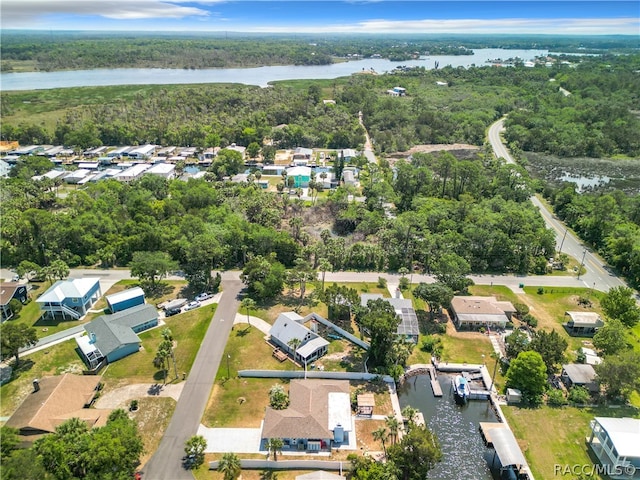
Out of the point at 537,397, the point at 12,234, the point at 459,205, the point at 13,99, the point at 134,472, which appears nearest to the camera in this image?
the point at 134,472

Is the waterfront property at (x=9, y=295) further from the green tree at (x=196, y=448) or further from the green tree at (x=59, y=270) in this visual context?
the green tree at (x=196, y=448)

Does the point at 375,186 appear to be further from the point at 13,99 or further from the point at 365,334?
the point at 13,99

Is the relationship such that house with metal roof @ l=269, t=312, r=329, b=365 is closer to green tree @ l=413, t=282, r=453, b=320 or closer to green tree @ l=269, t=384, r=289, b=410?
green tree @ l=269, t=384, r=289, b=410

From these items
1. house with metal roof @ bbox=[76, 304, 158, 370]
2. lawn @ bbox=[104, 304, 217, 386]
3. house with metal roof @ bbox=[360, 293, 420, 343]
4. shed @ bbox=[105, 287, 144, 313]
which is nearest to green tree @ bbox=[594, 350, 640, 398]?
house with metal roof @ bbox=[360, 293, 420, 343]

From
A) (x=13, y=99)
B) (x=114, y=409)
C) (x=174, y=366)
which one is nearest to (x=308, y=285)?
(x=174, y=366)

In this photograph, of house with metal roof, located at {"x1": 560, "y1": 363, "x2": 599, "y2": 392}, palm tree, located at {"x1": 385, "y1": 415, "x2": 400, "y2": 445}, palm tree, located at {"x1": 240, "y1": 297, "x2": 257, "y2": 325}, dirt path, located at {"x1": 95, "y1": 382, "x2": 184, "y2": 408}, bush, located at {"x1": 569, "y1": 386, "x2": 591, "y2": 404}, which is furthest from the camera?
palm tree, located at {"x1": 240, "y1": 297, "x2": 257, "y2": 325}

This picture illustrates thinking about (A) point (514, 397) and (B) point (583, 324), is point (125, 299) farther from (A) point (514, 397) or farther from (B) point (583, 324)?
(B) point (583, 324)
